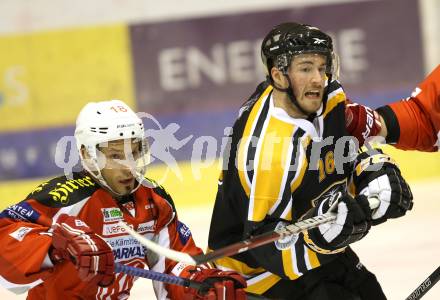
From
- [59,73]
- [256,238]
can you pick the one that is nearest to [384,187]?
[256,238]

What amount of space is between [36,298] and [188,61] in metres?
4.60

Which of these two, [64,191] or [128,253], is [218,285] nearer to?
[128,253]

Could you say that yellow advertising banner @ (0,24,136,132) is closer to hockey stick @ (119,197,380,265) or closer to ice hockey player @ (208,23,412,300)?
ice hockey player @ (208,23,412,300)

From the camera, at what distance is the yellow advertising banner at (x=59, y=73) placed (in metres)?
7.68

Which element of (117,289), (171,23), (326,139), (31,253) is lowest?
(117,289)

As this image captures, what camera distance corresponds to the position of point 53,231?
3.18m

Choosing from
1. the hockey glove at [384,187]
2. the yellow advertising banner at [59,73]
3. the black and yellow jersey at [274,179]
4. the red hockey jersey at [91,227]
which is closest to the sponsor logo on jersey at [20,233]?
the red hockey jersey at [91,227]

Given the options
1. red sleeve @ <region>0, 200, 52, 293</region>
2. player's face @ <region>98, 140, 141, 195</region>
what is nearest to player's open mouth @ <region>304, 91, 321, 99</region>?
player's face @ <region>98, 140, 141, 195</region>

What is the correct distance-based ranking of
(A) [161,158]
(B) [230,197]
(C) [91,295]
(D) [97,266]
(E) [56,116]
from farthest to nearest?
(E) [56,116] → (A) [161,158] → (B) [230,197] → (C) [91,295] → (D) [97,266]

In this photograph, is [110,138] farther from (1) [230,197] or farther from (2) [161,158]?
(2) [161,158]

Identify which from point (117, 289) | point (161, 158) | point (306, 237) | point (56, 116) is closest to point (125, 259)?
point (117, 289)

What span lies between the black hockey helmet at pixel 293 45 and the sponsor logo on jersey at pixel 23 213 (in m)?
A: 1.08

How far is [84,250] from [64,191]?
0.35m

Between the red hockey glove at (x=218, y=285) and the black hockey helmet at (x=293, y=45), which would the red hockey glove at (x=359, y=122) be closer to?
the black hockey helmet at (x=293, y=45)
